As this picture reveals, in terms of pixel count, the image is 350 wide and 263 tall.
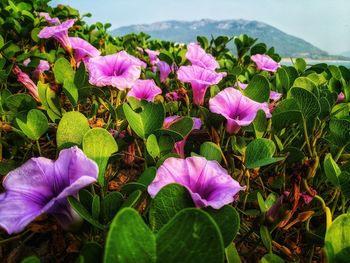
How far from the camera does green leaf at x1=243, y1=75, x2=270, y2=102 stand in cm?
129

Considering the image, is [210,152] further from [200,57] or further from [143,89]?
[200,57]

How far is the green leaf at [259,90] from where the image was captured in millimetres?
1285

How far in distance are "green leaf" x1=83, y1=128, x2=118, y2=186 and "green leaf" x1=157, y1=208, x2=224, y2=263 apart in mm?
445

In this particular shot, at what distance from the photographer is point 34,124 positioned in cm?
109

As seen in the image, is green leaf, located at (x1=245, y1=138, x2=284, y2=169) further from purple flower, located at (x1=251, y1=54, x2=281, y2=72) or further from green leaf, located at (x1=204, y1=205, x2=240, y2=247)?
purple flower, located at (x1=251, y1=54, x2=281, y2=72)

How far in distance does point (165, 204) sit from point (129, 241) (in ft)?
0.62

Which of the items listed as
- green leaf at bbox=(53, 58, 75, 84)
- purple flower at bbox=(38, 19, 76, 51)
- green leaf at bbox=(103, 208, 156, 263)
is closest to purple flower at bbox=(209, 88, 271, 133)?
green leaf at bbox=(53, 58, 75, 84)

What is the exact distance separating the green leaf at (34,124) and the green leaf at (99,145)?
31 cm

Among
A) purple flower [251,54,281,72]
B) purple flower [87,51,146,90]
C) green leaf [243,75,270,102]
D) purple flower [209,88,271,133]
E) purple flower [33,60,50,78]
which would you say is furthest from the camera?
purple flower [251,54,281,72]

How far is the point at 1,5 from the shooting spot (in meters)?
2.70

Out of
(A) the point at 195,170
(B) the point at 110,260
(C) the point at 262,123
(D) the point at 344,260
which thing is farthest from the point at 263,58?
(B) the point at 110,260

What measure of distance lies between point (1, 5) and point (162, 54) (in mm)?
1607

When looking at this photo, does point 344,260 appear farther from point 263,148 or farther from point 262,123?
point 262,123

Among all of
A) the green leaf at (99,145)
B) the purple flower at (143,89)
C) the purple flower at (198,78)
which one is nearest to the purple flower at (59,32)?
the purple flower at (143,89)
